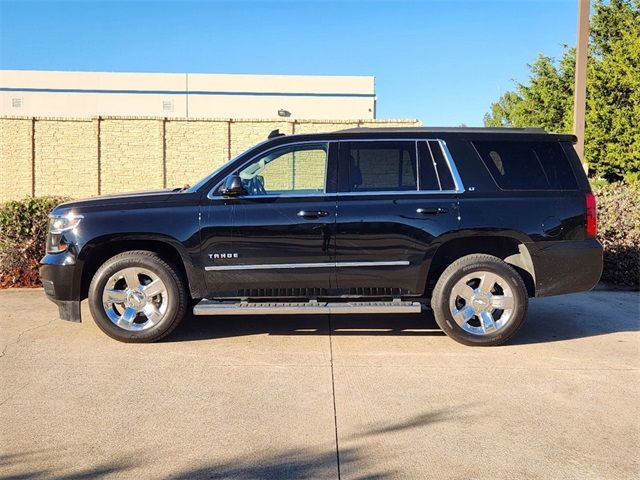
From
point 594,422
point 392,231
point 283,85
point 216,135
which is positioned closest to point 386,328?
point 392,231

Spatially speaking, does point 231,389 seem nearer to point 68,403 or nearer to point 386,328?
point 68,403

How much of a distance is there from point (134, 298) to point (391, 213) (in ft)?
8.32

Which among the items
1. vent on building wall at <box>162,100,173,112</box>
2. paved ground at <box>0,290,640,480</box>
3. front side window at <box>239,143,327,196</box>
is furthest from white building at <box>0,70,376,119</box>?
paved ground at <box>0,290,640,480</box>

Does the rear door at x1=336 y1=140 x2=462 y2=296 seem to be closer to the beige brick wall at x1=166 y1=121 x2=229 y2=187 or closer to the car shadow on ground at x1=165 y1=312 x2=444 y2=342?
the car shadow on ground at x1=165 y1=312 x2=444 y2=342

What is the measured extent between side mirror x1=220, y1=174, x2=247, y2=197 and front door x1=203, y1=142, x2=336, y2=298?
5cm

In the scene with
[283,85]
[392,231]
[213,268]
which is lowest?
[213,268]

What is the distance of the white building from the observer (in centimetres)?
4388

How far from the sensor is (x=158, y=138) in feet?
63.7

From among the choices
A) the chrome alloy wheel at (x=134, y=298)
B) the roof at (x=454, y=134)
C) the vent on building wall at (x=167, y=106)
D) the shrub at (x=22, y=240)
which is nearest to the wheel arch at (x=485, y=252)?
the roof at (x=454, y=134)

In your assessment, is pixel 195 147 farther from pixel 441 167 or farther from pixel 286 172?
pixel 441 167

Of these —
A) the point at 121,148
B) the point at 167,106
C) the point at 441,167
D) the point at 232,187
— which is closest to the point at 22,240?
the point at 232,187

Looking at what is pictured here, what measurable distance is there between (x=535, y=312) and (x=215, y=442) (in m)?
4.74

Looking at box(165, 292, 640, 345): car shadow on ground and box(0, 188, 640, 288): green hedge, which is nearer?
box(165, 292, 640, 345): car shadow on ground

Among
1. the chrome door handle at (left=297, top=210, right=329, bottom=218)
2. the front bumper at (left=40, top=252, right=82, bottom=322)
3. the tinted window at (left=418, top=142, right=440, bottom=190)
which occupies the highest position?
the tinted window at (left=418, top=142, right=440, bottom=190)
